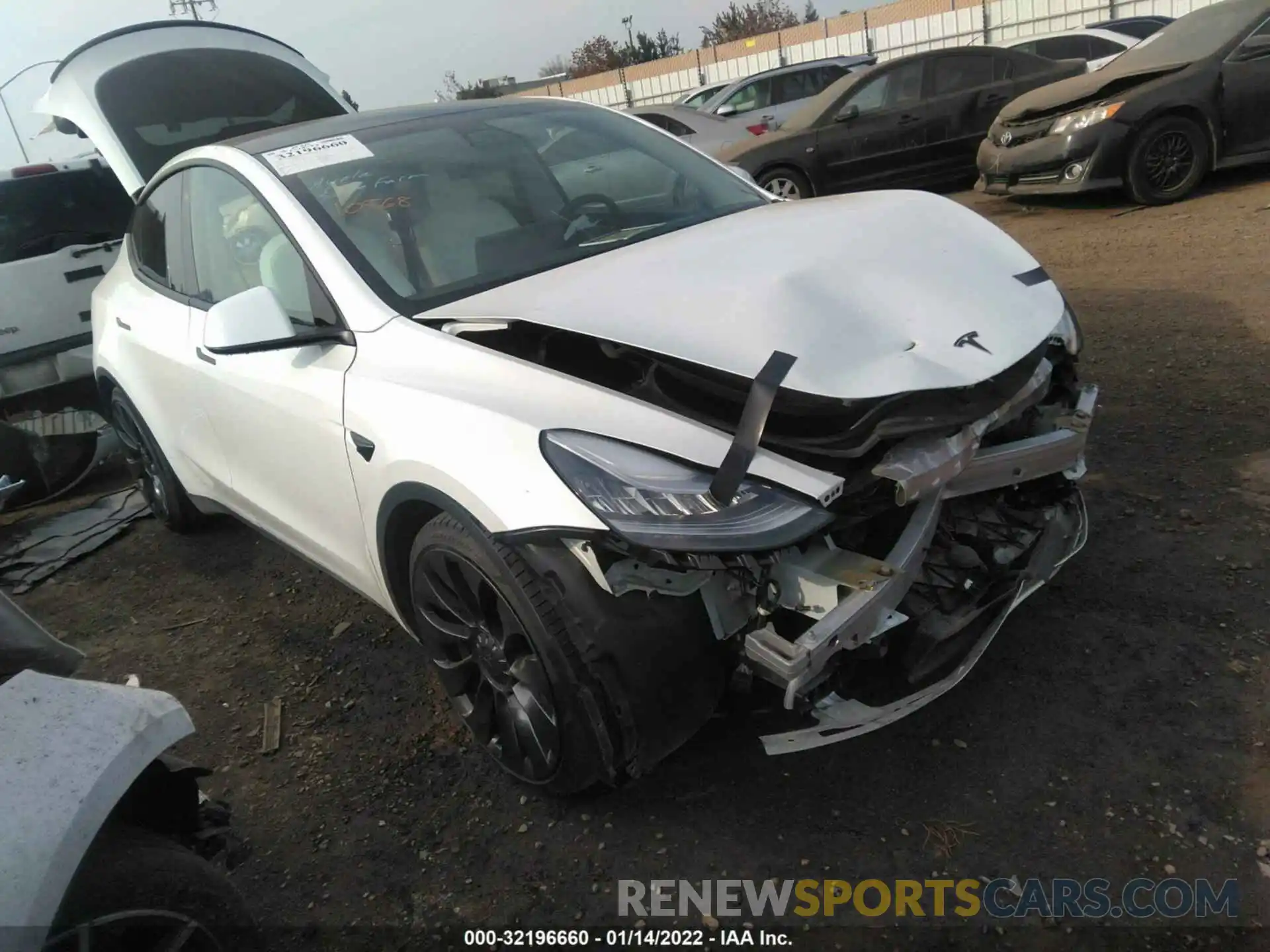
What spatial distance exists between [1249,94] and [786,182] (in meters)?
4.09

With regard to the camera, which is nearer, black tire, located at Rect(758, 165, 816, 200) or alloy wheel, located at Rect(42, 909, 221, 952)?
alloy wheel, located at Rect(42, 909, 221, 952)

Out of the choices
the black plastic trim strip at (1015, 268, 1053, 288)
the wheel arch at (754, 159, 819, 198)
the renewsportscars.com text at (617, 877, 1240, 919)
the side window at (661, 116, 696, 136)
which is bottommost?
the renewsportscars.com text at (617, 877, 1240, 919)

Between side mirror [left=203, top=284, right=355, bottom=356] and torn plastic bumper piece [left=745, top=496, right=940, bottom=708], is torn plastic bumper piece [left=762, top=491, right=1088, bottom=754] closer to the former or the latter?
torn plastic bumper piece [left=745, top=496, right=940, bottom=708]

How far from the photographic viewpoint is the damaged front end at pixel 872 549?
1851mm

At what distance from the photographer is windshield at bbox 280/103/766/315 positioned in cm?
268

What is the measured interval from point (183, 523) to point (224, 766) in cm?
203

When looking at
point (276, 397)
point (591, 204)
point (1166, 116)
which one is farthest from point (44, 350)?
point (1166, 116)

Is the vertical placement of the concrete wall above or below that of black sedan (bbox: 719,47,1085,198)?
above

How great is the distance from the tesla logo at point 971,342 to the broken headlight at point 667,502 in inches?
23.8

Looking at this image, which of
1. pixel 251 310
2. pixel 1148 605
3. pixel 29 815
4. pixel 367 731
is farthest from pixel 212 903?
pixel 1148 605

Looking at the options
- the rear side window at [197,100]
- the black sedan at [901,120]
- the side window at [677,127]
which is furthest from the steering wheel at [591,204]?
the side window at [677,127]

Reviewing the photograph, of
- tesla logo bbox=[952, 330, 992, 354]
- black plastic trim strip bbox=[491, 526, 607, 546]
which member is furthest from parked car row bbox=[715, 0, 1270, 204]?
black plastic trim strip bbox=[491, 526, 607, 546]

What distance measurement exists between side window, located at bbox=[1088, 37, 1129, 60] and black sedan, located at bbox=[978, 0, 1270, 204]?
4969 millimetres

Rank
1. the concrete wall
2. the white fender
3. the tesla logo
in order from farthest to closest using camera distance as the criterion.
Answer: the concrete wall < the tesla logo < the white fender
